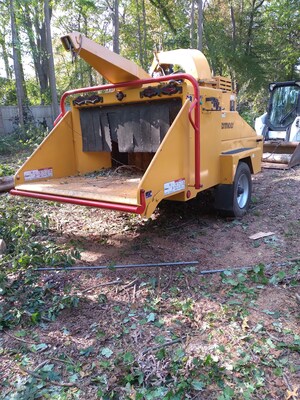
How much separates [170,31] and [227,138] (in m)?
21.8

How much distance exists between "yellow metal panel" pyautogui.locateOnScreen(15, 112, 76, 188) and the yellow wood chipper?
0.01m

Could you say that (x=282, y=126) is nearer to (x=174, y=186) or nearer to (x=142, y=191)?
(x=174, y=186)

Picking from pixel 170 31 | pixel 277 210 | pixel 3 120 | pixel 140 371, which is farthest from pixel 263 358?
pixel 170 31

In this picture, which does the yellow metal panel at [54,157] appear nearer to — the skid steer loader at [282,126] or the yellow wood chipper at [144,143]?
the yellow wood chipper at [144,143]

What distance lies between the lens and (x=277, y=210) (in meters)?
5.77

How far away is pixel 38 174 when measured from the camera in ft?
16.0

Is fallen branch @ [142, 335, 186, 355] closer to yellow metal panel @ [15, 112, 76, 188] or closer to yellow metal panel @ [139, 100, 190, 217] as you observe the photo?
yellow metal panel @ [139, 100, 190, 217]

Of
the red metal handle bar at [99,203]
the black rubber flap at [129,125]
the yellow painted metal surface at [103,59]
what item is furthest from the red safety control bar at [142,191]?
the black rubber flap at [129,125]

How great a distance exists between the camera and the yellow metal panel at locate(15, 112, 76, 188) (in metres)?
4.74

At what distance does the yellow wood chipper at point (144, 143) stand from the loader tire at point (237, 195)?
15mm

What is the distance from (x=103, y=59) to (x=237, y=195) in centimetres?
287

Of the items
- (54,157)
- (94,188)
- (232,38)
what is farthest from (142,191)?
(232,38)

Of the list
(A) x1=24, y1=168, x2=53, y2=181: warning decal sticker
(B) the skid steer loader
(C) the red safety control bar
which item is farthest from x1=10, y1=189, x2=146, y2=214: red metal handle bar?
(B) the skid steer loader

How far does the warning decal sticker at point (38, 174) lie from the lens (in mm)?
4704
